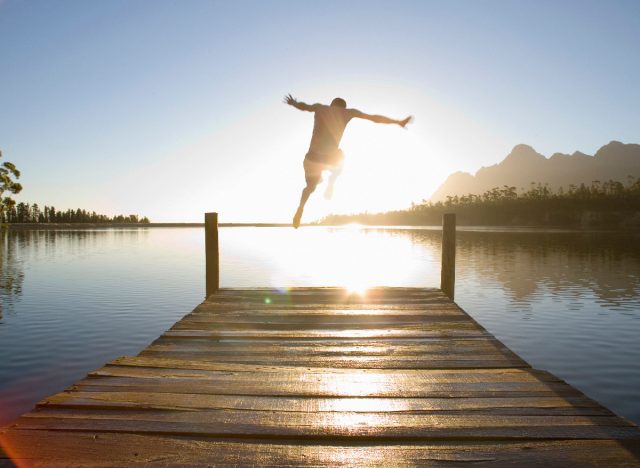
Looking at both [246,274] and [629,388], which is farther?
[246,274]

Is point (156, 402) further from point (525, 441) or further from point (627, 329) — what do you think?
point (627, 329)

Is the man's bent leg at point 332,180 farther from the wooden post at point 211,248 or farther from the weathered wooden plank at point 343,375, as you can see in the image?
the weathered wooden plank at point 343,375

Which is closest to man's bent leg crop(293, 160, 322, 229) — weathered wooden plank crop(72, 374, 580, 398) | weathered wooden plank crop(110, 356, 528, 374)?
weathered wooden plank crop(110, 356, 528, 374)

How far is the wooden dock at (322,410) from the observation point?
365 centimetres

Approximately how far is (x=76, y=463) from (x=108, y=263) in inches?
1895

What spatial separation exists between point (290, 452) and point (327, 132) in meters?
6.37

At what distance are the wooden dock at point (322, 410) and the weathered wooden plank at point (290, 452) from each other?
0.04 ft

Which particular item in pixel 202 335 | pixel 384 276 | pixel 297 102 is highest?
pixel 297 102

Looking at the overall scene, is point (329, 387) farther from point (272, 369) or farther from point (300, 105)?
point (300, 105)

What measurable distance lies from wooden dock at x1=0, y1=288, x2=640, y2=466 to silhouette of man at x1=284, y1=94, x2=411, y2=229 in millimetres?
3578

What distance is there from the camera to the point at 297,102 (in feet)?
28.4

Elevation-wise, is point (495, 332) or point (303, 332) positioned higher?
point (303, 332)

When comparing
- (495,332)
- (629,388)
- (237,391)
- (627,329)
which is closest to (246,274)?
(495,332)

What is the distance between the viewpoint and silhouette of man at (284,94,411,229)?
871 cm
